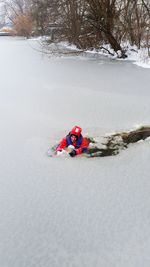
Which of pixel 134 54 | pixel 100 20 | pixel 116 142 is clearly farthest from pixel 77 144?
pixel 100 20

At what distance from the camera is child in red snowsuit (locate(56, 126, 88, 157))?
3.32 m

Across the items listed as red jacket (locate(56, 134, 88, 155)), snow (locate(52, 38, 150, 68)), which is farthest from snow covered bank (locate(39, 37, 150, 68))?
red jacket (locate(56, 134, 88, 155))

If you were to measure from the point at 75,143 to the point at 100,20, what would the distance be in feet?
24.0

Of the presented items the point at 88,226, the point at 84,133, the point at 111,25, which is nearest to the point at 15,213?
the point at 88,226

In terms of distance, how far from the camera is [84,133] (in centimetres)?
389

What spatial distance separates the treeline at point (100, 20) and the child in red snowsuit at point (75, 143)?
21.6 feet

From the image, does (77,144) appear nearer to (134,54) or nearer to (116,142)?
(116,142)

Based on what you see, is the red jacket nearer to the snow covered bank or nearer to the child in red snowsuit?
the child in red snowsuit

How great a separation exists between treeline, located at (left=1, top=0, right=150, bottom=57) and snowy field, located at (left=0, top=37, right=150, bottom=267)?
4.80m

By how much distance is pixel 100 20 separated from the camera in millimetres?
9648

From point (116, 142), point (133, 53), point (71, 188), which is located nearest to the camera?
point (71, 188)

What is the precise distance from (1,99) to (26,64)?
3824mm

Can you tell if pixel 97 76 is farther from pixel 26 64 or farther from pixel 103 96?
pixel 26 64

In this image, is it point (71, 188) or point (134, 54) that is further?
point (134, 54)
